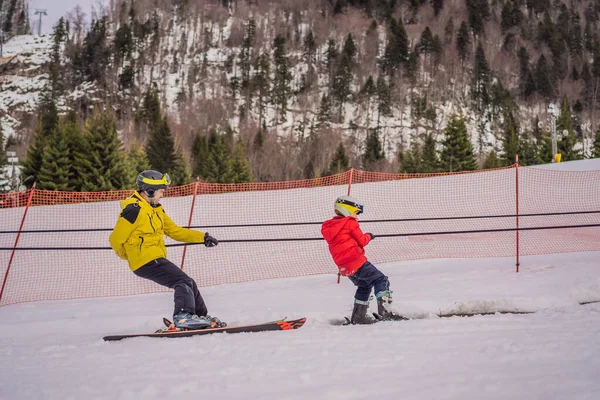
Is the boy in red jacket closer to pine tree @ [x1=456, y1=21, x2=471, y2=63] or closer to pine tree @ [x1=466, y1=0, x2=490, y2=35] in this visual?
pine tree @ [x1=456, y1=21, x2=471, y2=63]

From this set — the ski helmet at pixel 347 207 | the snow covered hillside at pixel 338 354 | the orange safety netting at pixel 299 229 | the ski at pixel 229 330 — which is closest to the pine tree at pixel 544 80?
the orange safety netting at pixel 299 229

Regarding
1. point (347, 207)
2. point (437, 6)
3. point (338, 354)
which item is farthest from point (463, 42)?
point (338, 354)

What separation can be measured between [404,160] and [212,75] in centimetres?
5572

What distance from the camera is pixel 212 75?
89.7m

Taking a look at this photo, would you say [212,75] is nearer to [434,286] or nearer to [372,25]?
[372,25]

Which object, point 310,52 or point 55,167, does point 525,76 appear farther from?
point 55,167

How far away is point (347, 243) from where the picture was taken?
502cm

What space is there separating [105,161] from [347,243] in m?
30.7

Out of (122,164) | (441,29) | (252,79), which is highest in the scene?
(441,29)

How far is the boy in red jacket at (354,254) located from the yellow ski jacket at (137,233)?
183 cm

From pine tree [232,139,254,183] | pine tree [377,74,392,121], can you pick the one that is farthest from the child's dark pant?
pine tree [377,74,392,121]

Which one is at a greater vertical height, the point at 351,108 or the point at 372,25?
the point at 372,25

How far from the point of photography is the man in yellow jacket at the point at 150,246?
457 cm

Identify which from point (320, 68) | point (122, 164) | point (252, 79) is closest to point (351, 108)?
point (320, 68)
